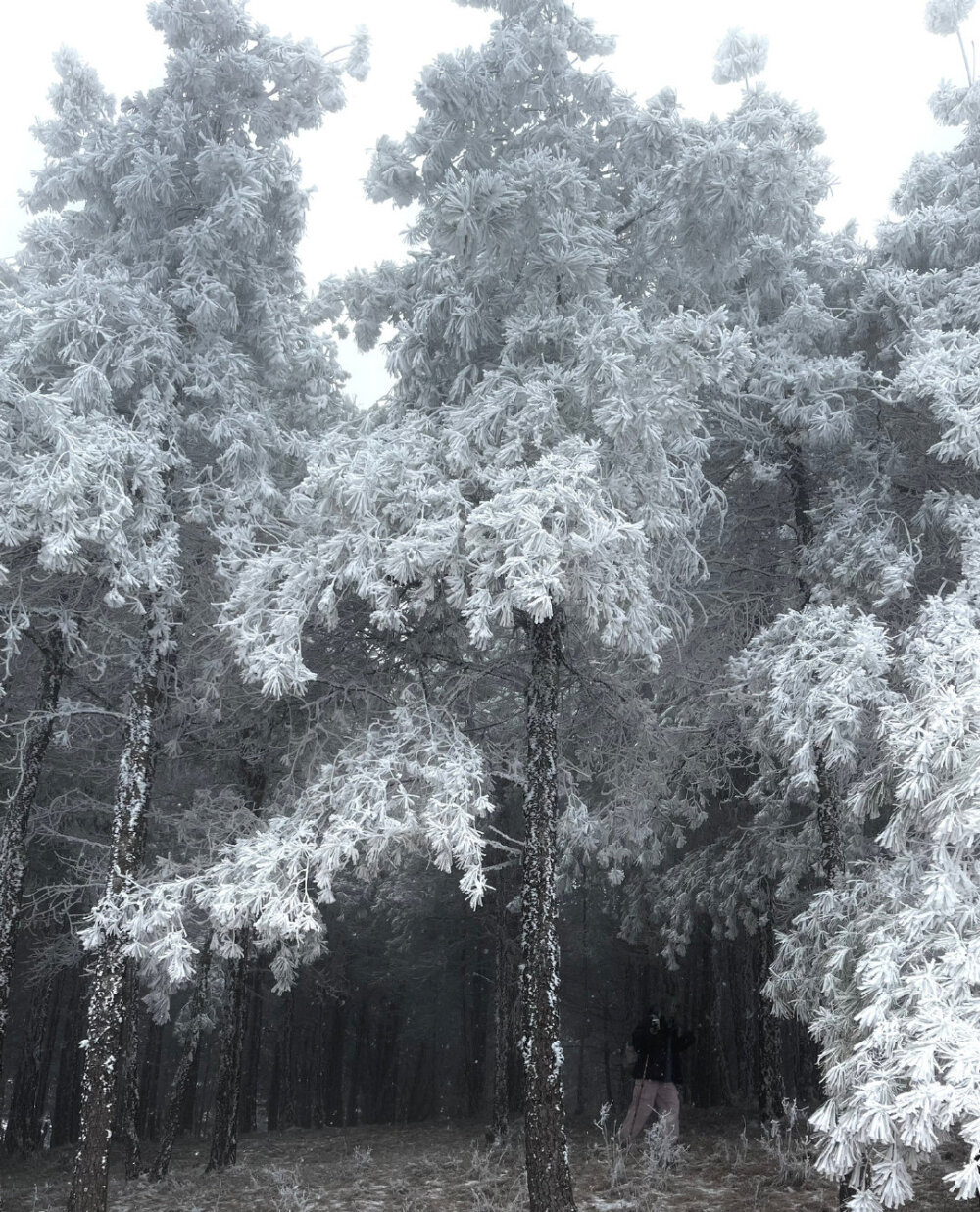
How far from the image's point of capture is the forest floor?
7836mm

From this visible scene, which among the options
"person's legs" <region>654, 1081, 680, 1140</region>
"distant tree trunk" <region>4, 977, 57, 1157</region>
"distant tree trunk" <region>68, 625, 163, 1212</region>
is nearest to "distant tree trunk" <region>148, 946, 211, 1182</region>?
"distant tree trunk" <region>68, 625, 163, 1212</region>

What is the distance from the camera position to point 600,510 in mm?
7129

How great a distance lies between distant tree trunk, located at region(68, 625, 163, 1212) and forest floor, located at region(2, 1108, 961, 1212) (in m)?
1.91

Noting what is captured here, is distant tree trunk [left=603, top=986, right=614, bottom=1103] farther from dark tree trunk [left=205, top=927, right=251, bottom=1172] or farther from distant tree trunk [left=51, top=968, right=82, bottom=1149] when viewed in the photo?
distant tree trunk [left=51, top=968, right=82, bottom=1149]

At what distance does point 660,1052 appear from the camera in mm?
10789

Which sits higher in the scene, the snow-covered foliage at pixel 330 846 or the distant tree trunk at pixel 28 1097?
the snow-covered foliage at pixel 330 846

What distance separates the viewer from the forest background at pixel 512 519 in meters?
6.67

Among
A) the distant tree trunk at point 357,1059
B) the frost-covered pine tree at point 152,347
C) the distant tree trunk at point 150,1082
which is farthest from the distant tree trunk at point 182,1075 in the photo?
the distant tree trunk at point 357,1059

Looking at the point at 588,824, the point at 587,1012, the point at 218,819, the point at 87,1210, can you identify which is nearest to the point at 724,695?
the point at 588,824

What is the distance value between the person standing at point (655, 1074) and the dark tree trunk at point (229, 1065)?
483 centimetres

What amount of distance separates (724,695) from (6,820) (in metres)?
7.38

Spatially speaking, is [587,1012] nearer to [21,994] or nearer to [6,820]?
[21,994]

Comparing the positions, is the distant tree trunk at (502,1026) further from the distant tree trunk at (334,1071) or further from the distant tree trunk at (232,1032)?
the distant tree trunk at (334,1071)

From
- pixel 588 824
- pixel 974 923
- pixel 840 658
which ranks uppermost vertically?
pixel 840 658
